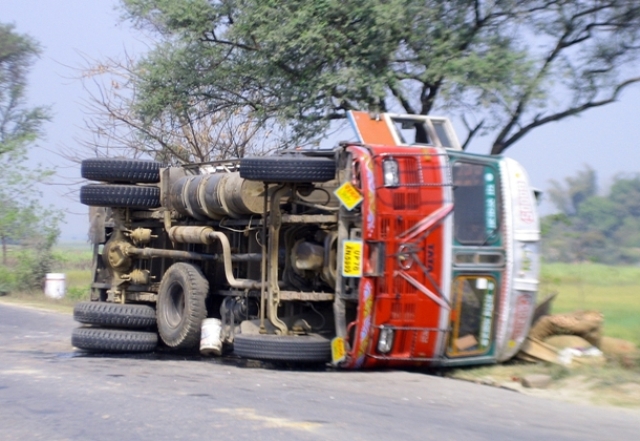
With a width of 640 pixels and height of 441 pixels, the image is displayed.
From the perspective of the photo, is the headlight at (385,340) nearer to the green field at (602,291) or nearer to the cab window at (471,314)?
the cab window at (471,314)

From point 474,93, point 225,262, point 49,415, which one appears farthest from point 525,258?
point 474,93

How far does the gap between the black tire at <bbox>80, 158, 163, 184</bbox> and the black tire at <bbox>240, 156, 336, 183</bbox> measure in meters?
2.28

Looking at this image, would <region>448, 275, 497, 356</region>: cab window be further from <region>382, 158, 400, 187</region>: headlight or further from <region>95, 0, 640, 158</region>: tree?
<region>95, 0, 640, 158</region>: tree

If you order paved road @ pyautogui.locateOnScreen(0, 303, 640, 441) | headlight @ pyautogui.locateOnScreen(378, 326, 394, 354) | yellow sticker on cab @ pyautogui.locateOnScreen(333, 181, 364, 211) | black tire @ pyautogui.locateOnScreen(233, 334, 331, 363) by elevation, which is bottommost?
paved road @ pyautogui.locateOnScreen(0, 303, 640, 441)

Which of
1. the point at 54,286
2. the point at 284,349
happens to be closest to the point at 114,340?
the point at 284,349

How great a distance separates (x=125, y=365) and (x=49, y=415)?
2.91m

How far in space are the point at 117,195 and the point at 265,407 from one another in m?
4.45

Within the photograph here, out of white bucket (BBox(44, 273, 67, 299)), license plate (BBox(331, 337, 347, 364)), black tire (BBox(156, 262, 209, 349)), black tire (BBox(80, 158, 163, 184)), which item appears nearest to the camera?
license plate (BBox(331, 337, 347, 364))

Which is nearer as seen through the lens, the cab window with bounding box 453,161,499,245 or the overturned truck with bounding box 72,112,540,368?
the overturned truck with bounding box 72,112,540,368

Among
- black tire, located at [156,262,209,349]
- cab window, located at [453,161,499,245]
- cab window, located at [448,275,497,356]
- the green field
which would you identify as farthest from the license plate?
the green field

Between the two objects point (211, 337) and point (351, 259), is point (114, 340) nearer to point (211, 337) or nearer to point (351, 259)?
point (211, 337)

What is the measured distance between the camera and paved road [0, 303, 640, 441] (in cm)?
598

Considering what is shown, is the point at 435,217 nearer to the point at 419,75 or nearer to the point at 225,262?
the point at 225,262

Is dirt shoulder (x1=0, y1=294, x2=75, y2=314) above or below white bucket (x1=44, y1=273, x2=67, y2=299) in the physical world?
below
